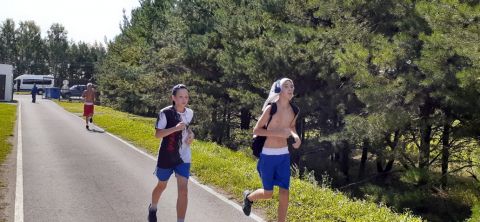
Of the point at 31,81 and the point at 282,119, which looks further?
the point at 31,81

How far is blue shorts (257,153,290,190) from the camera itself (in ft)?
18.4

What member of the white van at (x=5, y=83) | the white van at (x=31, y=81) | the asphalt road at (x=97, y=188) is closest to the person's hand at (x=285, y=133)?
the asphalt road at (x=97, y=188)

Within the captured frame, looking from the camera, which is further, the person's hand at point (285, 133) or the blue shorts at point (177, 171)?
the blue shorts at point (177, 171)

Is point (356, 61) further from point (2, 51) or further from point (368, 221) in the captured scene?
point (2, 51)

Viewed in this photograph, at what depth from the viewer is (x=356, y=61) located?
11812 millimetres

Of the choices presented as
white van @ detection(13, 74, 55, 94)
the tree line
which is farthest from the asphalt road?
the tree line

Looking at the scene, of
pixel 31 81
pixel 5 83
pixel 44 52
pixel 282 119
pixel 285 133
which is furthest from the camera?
pixel 44 52

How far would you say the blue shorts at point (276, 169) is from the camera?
220 inches

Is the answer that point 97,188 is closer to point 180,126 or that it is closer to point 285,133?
point 180,126

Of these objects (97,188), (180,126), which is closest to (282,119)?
(180,126)

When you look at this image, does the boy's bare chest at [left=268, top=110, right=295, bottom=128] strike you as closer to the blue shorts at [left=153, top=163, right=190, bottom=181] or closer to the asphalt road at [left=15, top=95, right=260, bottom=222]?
the blue shorts at [left=153, top=163, right=190, bottom=181]

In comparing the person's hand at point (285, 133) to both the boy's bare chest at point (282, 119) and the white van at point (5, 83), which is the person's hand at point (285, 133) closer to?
the boy's bare chest at point (282, 119)

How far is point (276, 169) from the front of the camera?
5633mm

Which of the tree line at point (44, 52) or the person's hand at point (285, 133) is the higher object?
the tree line at point (44, 52)
